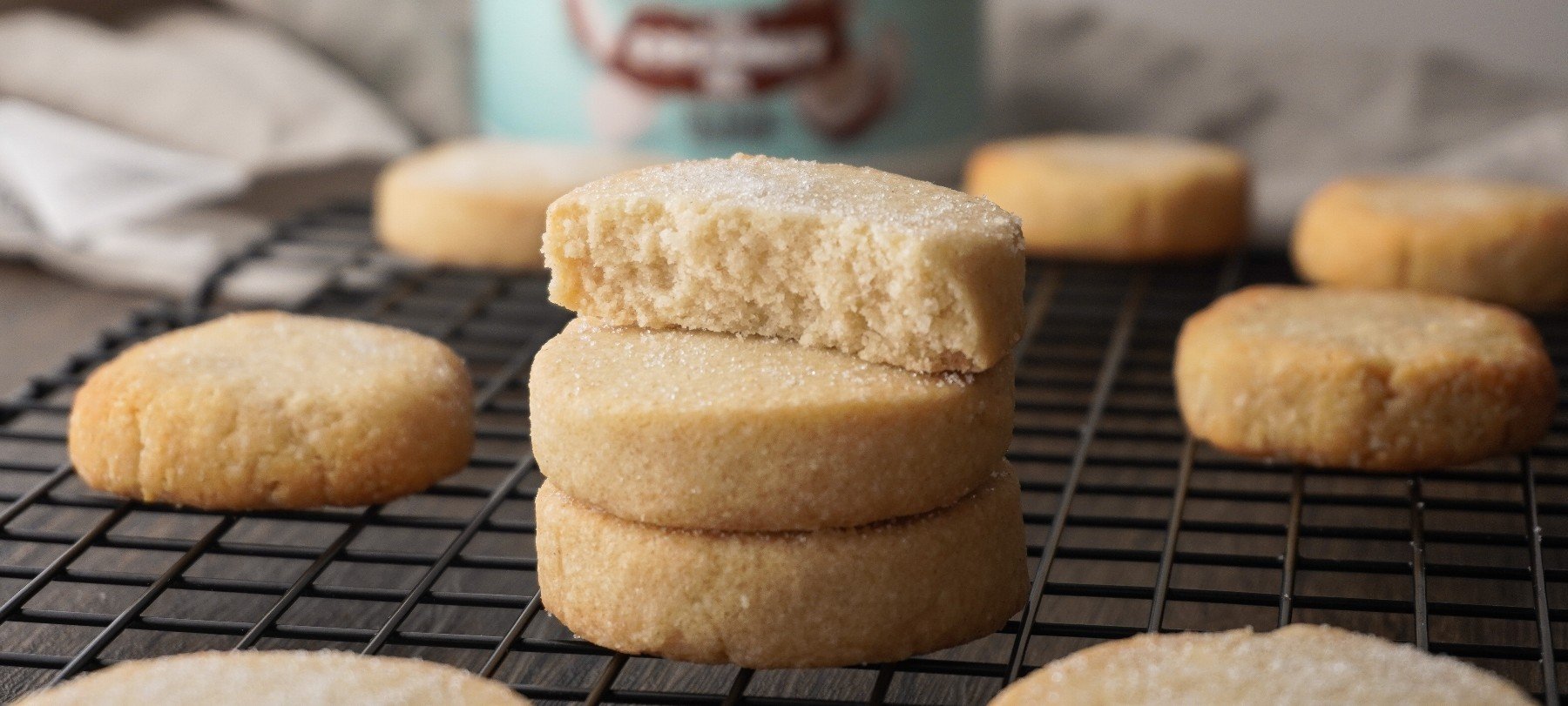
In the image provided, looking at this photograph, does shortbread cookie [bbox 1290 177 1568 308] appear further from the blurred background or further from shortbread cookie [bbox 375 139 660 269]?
shortbread cookie [bbox 375 139 660 269]

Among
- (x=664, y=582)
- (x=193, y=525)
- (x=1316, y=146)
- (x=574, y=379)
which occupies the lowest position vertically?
(x=1316, y=146)

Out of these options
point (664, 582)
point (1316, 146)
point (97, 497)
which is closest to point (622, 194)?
point (664, 582)

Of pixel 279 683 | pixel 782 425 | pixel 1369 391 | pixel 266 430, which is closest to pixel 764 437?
pixel 782 425

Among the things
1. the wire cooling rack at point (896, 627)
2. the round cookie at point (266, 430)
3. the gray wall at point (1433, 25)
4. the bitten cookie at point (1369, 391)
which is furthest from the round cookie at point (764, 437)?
the gray wall at point (1433, 25)

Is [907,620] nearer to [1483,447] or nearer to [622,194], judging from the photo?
[622,194]

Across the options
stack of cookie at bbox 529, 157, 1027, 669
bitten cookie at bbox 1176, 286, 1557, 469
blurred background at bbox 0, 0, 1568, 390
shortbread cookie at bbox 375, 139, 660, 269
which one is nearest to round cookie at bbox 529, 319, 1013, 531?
stack of cookie at bbox 529, 157, 1027, 669

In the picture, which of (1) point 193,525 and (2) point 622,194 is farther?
(1) point 193,525
